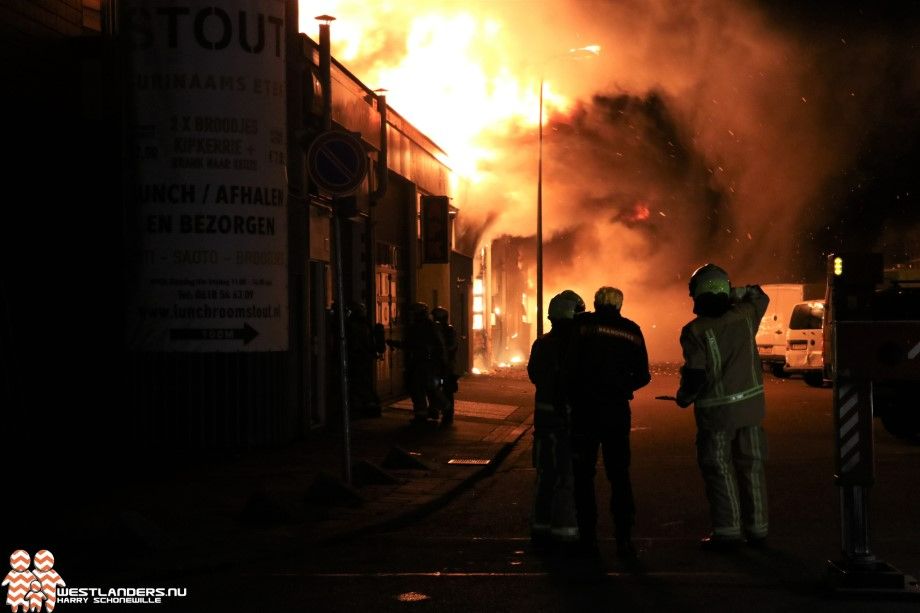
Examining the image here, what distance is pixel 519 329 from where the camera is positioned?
48812mm

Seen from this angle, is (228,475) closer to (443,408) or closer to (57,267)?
(57,267)

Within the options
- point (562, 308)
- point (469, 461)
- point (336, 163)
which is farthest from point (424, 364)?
point (562, 308)

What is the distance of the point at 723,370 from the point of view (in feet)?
28.2

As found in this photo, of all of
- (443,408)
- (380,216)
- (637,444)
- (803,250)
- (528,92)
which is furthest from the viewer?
(803,250)

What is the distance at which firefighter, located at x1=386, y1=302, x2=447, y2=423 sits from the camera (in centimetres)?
1867

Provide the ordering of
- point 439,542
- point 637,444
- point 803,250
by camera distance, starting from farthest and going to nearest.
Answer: point 803,250 < point 637,444 < point 439,542

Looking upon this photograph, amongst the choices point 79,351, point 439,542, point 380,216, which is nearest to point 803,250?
point 380,216

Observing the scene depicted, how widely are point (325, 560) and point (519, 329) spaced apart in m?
40.5

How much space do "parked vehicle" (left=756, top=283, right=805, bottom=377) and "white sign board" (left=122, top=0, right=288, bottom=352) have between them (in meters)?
21.5

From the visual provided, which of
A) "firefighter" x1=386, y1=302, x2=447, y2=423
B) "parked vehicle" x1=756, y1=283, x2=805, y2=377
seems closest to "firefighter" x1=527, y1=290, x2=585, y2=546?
"firefighter" x1=386, y1=302, x2=447, y2=423

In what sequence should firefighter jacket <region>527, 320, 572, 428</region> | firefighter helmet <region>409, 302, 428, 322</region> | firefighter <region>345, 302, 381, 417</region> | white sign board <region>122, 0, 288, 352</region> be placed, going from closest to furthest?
firefighter jacket <region>527, 320, 572, 428</region>
white sign board <region>122, 0, 288, 352</region>
firefighter <region>345, 302, 381, 417</region>
firefighter helmet <region>409, 302, 428, 322</region>

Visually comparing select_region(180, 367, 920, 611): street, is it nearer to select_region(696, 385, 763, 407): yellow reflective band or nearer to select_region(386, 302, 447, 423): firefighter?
select_region(696, 385, 763, 407): yellow reflective band

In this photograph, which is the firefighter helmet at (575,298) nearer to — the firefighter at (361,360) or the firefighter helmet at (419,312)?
the firefighter at (361,360)

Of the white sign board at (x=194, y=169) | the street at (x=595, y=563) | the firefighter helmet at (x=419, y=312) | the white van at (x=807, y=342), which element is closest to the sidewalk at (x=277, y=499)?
the street at (x=595, y=563)
